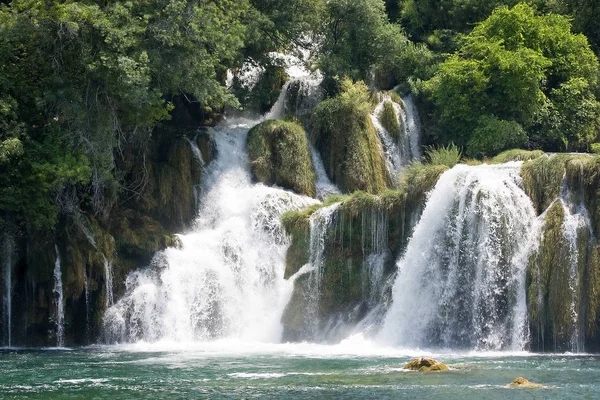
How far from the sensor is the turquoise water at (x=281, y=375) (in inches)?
824

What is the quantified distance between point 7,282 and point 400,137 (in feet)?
54.1

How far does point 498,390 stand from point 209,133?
21030 millimetres

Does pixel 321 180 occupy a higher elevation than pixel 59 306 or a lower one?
higher

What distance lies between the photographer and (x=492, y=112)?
39.5 metres

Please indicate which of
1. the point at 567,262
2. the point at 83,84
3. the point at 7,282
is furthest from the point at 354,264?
the point at 7,282

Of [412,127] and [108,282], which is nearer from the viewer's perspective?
[108,282]

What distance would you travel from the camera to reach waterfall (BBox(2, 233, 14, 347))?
33125 millimetres

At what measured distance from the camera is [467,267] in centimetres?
3028

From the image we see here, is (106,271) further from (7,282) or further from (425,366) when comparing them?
(425,366)

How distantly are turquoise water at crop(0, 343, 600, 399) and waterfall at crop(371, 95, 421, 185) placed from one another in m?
11.5

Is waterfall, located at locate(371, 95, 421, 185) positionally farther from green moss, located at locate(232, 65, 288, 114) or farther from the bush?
green moss, located at locate(232, 65, 288, 114)

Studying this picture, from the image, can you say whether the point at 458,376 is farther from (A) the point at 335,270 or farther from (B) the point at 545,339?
(A) the point at 335,270

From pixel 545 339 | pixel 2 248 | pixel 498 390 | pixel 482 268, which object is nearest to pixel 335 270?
pixel 482 268

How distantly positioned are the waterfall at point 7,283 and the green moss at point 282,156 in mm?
9818
